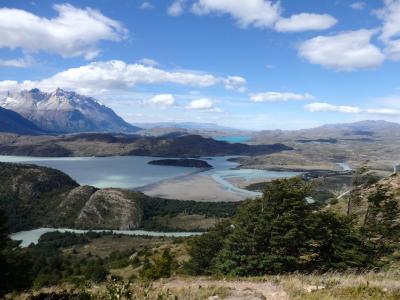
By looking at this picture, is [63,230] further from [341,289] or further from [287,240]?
[341,289]

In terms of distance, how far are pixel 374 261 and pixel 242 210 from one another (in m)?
15.2

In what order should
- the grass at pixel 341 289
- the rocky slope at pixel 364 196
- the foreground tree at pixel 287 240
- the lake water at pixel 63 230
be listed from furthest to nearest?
1. the lake water at pixel 63 230
2. the rocky slope at pixel 364 196
3. the foreground tree at pixel 287 240
4. the grass at pixel 341 289

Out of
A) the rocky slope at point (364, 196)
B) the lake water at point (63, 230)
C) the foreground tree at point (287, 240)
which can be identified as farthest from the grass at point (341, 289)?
the lake water at point (63, 230)

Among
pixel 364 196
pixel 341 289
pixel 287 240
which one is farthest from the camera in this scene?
pixel 364 196

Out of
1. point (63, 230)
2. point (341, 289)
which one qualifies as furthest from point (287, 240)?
point (63, 230)

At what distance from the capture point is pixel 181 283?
72.3ft

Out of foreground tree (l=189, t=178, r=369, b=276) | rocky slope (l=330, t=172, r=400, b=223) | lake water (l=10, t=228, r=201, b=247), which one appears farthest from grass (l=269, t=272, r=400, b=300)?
lake water (l=10, t=228, r=201, b=247)

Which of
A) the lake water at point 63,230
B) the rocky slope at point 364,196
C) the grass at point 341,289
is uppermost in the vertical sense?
the grass at point 341,289

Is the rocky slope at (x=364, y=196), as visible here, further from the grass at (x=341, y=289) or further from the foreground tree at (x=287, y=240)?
the grass at (x=341, y=289)

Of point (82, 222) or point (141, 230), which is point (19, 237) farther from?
point (141, 230)

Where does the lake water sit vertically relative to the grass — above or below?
below

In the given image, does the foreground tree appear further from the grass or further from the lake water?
the lake water

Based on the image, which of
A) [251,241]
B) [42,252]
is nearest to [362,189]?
[251,241]

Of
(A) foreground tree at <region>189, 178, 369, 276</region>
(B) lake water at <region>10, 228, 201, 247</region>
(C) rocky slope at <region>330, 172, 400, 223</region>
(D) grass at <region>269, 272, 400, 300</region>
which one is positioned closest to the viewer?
(D) grass at <region>269, 272, 400, 300</region>
